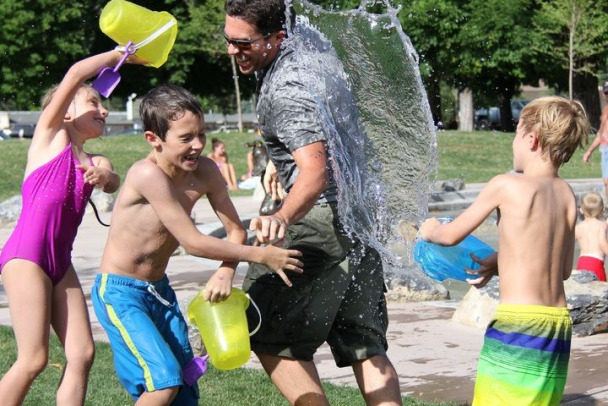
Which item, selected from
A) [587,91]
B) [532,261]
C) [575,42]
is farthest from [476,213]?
[587,91]

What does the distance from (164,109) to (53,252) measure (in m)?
0.82

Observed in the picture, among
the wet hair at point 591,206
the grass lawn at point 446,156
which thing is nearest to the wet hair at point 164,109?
the wet hair at point 591,206

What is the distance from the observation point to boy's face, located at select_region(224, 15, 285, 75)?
4.04 metres

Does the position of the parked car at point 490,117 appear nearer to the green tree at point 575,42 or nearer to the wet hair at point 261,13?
the green tree at point 575,42

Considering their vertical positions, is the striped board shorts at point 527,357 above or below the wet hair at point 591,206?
above

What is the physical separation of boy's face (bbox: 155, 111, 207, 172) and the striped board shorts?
1.30 meters

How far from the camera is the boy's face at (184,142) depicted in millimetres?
4035

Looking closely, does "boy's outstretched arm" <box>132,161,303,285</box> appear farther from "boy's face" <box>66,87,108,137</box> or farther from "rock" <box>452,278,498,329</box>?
"rock" <box>452,278,498,329</box>

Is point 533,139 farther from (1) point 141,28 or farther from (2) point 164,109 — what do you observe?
(1) point 141,28

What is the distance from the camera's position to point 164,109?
4.05 m

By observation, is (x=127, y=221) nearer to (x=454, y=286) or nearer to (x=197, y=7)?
(x=454, y=286)

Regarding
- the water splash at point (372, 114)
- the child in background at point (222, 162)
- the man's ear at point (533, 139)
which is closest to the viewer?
the man's ear at point (533, 139)

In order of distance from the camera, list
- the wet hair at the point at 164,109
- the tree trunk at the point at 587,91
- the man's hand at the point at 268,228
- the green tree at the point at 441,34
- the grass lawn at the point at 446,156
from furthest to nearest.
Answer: the tree trunk at the point at 587,91 < the green tree at the point at 441,34 < the grass lawn at the point at 446,156 < the wet hair at the point at 164,109 < the man's hand at the point at 268,228

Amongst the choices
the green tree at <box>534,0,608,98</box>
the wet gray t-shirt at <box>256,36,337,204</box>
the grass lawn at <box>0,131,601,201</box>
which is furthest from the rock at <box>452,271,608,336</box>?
the green tree at <box>534,0,608,98</box>
